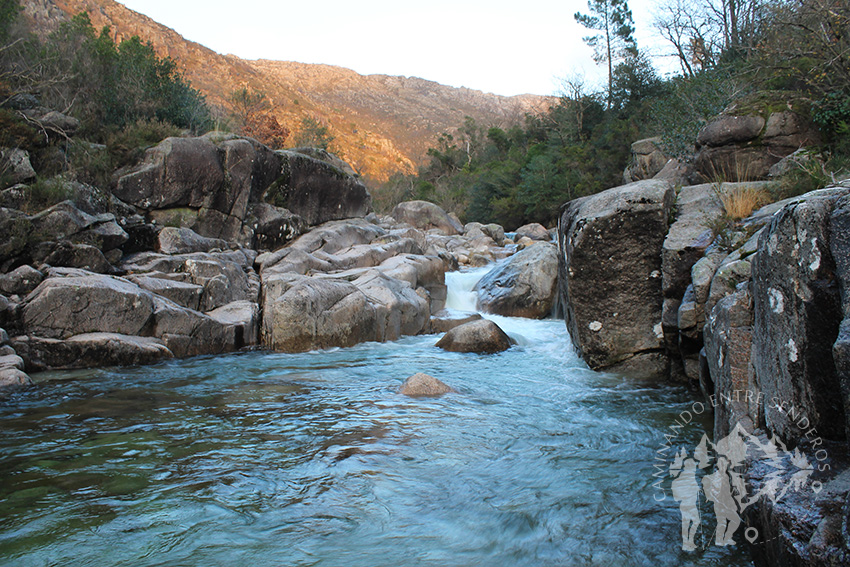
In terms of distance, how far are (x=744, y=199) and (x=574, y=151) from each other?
23911mm

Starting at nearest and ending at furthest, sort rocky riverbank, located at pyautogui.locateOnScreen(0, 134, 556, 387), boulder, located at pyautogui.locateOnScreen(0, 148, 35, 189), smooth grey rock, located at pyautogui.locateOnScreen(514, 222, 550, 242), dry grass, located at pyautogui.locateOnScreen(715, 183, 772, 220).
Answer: dry grass, located at pyautogui.locateOnScreen(715, 183, 772, 220), rocky riverbank, located at pyautogui.locateOnScreen(0, 134, 556, 387), boulder, located at pyautogui.locateOnScreen(0, 148, 35, 189), smooth grey rock, located at pyautogui.locateOnScreen(514, 222, 550, 242)

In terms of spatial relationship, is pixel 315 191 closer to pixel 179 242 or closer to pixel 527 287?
pixel 179 242

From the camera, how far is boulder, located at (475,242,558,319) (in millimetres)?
11883

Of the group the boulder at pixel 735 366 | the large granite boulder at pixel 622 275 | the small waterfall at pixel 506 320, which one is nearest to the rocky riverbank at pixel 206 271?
the small waterfall at pixel 506 320

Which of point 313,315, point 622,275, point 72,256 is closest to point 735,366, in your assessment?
point 622,275

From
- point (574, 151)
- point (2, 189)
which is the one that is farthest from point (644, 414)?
point (574, 151)

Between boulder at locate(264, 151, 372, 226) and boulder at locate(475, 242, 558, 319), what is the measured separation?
744 cm

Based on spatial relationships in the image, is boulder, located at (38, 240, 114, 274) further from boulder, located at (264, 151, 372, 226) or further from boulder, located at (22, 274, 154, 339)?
boulder, located at (264, 151, 372, 226)

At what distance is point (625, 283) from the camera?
648cm

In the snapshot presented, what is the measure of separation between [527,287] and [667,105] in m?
12.4

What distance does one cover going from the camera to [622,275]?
6473 mm

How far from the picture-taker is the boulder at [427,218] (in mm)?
27453

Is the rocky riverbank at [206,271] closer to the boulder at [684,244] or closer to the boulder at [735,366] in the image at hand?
the boulder at [684,244]

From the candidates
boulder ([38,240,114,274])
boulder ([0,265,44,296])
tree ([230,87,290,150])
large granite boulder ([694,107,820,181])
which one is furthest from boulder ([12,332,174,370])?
tree ([230,87,290,150])
